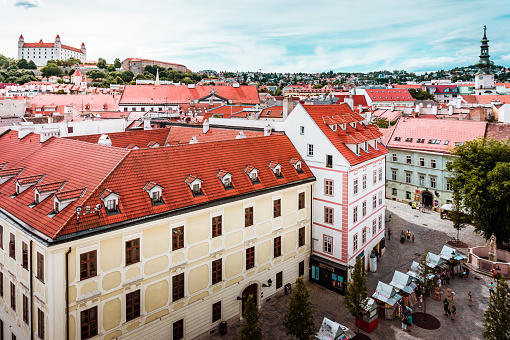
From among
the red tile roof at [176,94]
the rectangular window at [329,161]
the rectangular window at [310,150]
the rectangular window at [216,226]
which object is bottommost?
the rectangular window at [216,226]

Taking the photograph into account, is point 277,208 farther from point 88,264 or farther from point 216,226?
point 88,264

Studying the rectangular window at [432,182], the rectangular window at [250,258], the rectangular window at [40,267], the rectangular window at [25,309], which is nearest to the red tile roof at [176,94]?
the rectangular window at [432,182]

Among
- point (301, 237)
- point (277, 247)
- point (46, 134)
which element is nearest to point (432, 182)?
point (301, 237)

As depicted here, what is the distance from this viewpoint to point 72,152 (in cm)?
2420

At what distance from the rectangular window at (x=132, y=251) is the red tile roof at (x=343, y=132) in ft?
55.7

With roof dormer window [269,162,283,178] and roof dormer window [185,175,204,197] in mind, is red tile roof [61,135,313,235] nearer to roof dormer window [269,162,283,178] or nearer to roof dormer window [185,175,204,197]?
roof dormer window [185,175,204,197]

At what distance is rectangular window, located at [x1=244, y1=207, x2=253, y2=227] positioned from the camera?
24.9 meters

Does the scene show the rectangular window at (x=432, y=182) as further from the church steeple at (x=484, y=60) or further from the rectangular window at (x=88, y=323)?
the church steeple at (x=484, y=60)

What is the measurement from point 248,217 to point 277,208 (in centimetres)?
298

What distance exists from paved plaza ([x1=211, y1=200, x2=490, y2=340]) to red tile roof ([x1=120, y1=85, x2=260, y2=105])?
86775mm

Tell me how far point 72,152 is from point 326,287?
20.9m

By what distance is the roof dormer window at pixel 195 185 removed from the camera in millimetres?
22109

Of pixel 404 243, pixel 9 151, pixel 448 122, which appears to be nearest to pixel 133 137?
pixel 9 151

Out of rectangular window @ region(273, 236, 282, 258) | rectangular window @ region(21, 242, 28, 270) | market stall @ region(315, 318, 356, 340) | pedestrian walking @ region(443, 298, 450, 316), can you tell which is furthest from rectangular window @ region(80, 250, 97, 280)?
pedestrian walking @ region(443, 298, 450, 316)
